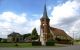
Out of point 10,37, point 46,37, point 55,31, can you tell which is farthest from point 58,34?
point 10,37

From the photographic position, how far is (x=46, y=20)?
90.9 metres

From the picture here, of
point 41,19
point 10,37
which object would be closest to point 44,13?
point 41,19

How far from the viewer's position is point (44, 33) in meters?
89.4

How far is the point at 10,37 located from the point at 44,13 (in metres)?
23.9

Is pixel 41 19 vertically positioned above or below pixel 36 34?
above

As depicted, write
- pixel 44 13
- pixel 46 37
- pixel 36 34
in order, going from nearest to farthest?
pixel 46 37, pixel 44 13, pixel 36 34

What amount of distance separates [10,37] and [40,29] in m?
20.5

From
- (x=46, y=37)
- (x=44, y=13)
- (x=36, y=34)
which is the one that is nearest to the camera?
(x=46, y=37)

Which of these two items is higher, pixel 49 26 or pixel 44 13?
pixel 44 13

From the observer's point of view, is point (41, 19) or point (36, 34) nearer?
point (41, 19)

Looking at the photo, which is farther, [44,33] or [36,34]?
[36,34]

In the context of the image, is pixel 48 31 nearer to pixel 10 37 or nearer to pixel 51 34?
pixel 51 34

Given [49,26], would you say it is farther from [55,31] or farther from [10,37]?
[10,37]

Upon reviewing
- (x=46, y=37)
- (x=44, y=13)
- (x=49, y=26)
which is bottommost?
(x=46, y=37)
